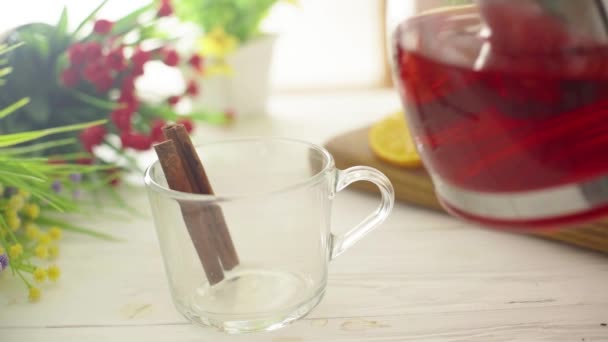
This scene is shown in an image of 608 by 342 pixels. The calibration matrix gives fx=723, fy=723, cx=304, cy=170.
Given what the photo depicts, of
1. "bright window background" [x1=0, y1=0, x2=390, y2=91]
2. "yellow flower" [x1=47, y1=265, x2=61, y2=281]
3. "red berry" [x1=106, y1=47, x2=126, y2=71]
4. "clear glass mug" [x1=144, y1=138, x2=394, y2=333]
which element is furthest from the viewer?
"bright window background" [x1=0, y1=0, x2=390, y2=91]

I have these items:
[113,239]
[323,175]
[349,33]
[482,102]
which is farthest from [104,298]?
[349,33]

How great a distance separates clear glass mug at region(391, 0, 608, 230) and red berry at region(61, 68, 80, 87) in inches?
22.7

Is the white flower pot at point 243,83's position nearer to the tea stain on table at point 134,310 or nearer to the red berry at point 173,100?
the red berry at point 173,100

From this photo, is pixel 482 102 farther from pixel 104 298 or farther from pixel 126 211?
pixel 126 211

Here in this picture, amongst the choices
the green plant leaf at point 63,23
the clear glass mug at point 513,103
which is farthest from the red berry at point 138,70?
the clear glass mug at point 513,103

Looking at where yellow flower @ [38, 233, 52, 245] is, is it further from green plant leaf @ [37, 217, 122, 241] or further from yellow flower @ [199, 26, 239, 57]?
yellow flower @ [199, 26, 239, 57]

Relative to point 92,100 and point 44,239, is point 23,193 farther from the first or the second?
point 92,100

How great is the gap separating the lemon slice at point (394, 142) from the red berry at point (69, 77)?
1.30ft

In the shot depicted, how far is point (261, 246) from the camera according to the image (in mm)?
646

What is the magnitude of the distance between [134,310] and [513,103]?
41 centimetres

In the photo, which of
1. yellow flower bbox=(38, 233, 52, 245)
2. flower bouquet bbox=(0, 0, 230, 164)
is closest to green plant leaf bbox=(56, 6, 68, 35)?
flower bouquet bbox=(0, 0, 230, 164)

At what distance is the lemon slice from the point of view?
87cm

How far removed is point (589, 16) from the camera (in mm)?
408

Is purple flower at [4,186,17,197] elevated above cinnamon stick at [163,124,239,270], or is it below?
below
